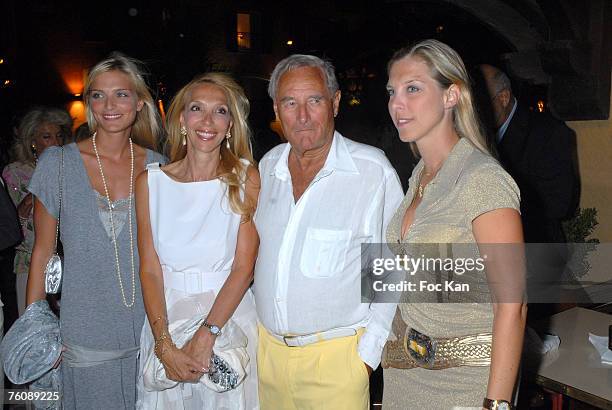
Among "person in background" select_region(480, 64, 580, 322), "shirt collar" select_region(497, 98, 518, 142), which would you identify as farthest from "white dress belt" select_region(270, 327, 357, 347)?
"shirt collar" select_region(497, 98, 518, 142)

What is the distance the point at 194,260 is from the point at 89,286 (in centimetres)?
48

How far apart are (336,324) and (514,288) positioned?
0.78 metres

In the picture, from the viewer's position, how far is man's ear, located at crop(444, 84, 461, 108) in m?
1.89

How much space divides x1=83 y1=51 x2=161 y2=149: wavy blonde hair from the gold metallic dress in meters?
1.44

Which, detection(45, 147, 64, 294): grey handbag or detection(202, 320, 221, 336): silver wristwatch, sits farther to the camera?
detection(45, 147, 64, 294): grey handbag

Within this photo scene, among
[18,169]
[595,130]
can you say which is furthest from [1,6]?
[595,130]

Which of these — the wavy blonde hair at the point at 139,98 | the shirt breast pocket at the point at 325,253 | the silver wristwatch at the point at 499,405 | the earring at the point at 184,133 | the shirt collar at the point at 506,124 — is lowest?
the silver wristwatch at the point at 499,405

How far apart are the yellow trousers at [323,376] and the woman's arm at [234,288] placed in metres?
0.26

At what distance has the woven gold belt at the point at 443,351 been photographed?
5.83ft

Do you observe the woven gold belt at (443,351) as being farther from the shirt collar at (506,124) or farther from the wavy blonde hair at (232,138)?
the shirt collar at (506,124)

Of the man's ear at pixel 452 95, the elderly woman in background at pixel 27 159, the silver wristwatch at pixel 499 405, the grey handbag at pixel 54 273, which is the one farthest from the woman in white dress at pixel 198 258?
the elderly woman in background at pixel 27 159

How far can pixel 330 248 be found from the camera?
222 cm

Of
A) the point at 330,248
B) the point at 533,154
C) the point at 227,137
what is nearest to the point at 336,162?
the point at 330,248

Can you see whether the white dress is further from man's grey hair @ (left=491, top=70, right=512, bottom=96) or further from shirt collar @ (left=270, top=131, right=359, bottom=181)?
man's grey hair @ (left=491, top=70, right=512, bottom=96)
